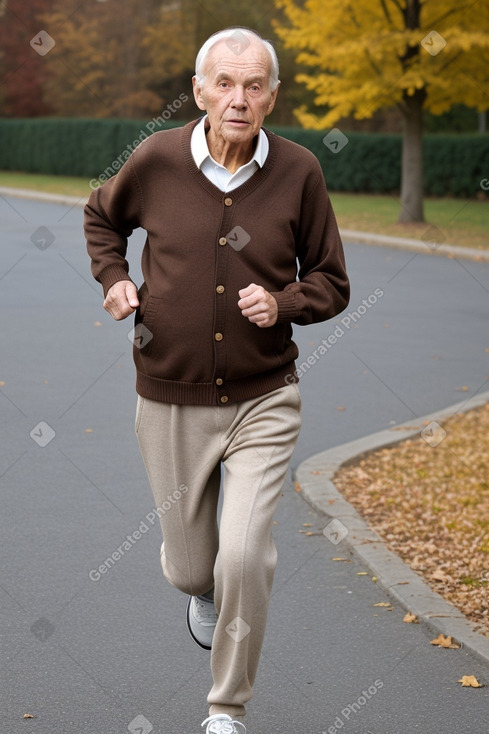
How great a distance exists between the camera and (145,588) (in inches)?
214

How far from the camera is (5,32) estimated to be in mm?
57844

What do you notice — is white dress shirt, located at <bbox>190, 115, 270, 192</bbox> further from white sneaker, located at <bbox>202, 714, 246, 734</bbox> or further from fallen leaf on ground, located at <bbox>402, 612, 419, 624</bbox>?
fallen leaf on ground, located at <bbox>402, 612, 419, 624</bbox>

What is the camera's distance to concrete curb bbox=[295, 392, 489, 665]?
4.99m

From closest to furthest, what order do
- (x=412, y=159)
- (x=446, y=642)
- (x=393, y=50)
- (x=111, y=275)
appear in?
(x=111, y=275) < (x=446, y=642) < (x=393, y=50) < (x=412, y=159)

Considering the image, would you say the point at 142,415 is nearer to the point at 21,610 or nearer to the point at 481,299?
the point at 21,610

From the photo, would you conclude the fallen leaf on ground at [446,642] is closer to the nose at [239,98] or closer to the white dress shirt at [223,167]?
the white dress shirt at [223,167]

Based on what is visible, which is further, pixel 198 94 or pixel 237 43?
pixel 198 94

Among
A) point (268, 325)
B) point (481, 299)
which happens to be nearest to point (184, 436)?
point (268, 325)

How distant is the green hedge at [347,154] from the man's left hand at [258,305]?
30.9 meters

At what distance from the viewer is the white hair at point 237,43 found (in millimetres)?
3652

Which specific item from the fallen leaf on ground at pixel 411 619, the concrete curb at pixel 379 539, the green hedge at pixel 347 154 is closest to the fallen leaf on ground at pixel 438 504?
the concrete curb at pixel 379 539

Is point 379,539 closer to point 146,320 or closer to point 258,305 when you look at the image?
point 146,320

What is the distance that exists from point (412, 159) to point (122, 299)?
24377 millimetres

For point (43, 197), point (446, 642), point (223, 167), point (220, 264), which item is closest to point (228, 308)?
point (220, 264)
